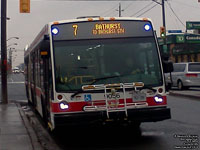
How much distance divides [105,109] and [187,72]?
747 inches

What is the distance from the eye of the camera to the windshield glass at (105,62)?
917 cm

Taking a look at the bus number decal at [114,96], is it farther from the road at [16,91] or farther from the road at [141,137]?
the road at [16,91]

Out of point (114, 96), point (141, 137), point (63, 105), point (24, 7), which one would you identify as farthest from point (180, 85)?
point (63, 105)

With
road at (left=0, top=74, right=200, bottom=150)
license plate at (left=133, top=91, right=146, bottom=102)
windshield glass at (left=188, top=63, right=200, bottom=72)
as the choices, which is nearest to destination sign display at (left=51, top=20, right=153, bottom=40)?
license plate at (left=133, top=91, right=146, bottom=102)

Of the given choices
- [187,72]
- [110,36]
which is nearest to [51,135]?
[110,36]

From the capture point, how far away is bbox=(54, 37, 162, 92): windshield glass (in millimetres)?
9172

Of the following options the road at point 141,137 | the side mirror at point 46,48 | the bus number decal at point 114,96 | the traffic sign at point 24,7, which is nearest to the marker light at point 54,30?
the side mirror at point 46,48

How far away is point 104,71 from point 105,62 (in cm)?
22

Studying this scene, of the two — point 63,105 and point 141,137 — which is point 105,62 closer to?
point 63,105

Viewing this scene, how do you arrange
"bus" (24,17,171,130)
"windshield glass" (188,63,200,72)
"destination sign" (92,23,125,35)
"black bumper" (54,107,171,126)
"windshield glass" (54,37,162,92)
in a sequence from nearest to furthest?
"black bumper" (54,107,171,126) → "bus" (24,17,171,130) → "windshield glass" (54,37,162,92) → "destination sign" (92,23,125,35) → "windshield glass" (188,63,200,72)

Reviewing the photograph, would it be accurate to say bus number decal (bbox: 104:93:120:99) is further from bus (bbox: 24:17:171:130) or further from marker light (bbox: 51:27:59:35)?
marker light (bbox: 51:27:59:35)

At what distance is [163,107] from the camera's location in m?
9.45

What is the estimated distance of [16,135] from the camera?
10.6 m

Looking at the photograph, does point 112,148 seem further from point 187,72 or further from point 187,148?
point 187,72
